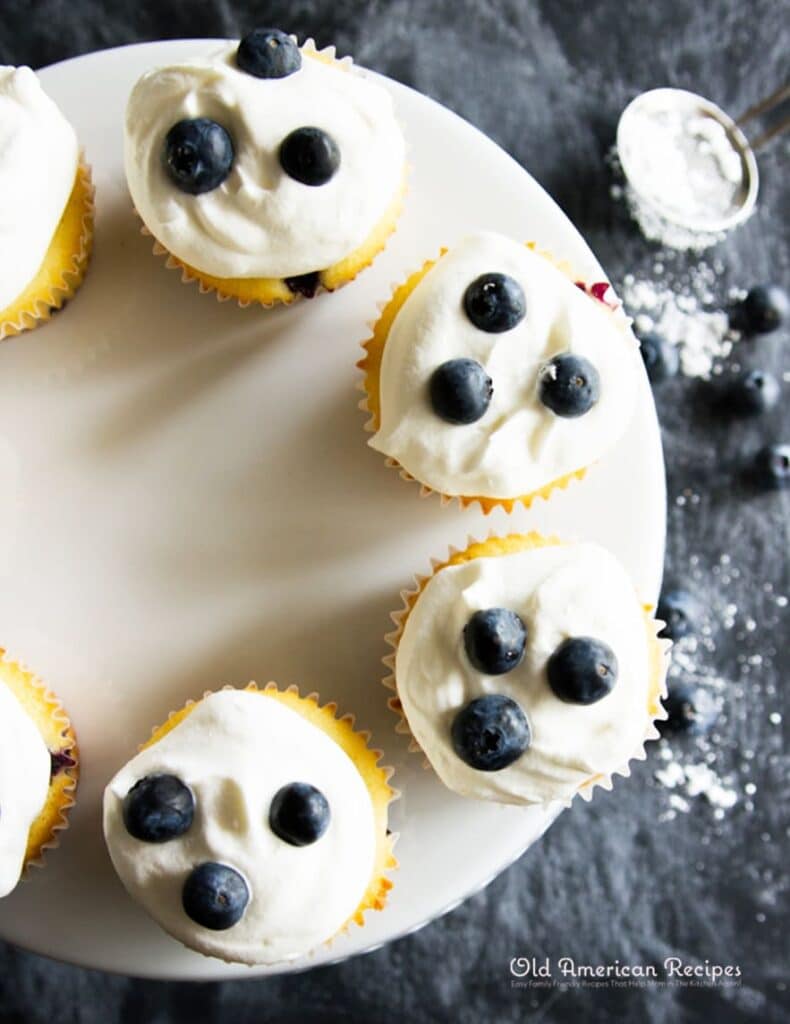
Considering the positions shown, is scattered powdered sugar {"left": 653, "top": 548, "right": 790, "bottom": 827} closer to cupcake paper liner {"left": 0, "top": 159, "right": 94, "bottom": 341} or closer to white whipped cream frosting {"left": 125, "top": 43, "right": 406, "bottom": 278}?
white whipped cream frosting {"left": 125, "top": 43, "right": 406, "bottom": 278}

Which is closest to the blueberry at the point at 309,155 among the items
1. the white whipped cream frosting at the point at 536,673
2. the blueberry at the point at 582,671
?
the white whipped cream frosting at the point at 536,673

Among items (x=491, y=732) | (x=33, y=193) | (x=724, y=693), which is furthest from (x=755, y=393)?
(x=33, y=193)

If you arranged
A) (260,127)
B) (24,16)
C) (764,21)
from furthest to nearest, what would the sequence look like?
(764,21) < (24,16) < (260,127)

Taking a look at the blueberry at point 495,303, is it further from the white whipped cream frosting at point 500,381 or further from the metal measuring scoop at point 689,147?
the metal measuring scoop at point 689,147

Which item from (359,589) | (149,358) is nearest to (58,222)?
(149,358)

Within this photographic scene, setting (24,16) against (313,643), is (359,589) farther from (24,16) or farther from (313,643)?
(24,16)

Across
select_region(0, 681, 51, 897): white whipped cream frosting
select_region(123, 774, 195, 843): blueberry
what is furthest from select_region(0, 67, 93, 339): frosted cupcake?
select_region(123, 774, 195, 843): blueberry
